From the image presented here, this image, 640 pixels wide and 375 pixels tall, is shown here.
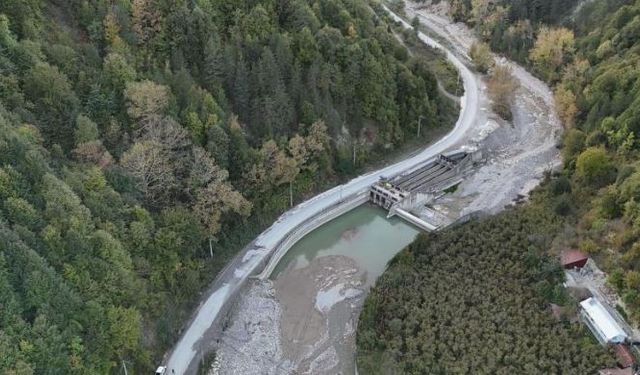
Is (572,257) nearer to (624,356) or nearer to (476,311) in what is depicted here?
(624,356)

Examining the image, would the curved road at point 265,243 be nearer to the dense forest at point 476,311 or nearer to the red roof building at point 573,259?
the dense forest at point 476,311

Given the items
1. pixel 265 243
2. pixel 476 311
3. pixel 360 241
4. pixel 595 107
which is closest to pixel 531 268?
pixel 476 311

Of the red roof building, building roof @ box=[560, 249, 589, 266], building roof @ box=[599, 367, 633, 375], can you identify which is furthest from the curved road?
building roof @ box=[599, 367, 633, 375]

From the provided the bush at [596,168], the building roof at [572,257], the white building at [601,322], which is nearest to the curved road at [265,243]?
the bush at [596,168]

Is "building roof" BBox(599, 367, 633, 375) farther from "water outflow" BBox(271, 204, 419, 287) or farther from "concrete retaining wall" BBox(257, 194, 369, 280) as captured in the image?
"concrete retaining wall" BBox(257, 194, 369, 280)

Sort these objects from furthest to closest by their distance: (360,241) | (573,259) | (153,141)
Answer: (360,241)
(573,259)
(153,141)

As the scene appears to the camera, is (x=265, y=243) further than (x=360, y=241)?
No

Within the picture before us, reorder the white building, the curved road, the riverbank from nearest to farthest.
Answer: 1. the white building
2. the curved road
3. the riverbank

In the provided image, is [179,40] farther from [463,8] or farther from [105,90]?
[463,8]
